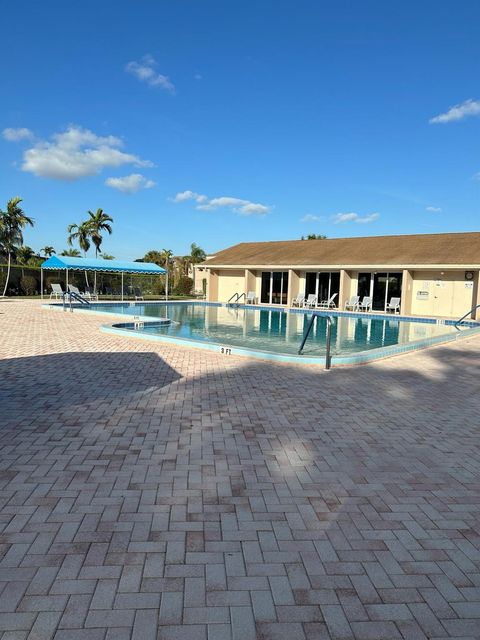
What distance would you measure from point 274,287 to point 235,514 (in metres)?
24.7

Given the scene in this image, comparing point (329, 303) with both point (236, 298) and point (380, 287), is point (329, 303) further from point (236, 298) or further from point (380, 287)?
point (236, 298)

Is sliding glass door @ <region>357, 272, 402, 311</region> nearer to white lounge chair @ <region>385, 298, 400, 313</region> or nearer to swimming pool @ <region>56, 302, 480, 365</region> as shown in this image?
white lounge chair @ <region>385, 298, 400, 313</region>

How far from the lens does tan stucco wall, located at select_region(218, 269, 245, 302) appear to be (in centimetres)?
2917

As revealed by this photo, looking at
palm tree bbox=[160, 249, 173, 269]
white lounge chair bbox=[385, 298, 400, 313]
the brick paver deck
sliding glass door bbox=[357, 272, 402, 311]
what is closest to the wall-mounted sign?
white lounge chair bbox=[385, 298, 400, 313]

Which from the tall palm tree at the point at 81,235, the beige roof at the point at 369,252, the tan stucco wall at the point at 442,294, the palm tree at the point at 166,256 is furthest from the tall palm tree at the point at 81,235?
the tan stucco wall at the point at 442,294

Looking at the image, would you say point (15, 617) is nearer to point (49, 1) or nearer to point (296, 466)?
point (296, 466)

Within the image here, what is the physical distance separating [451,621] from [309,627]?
2.25ft

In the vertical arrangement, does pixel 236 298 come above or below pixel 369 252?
below

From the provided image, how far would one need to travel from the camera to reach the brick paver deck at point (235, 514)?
6.82 feet

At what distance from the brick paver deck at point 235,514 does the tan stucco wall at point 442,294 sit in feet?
54.2

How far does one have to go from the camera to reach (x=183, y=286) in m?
36.0

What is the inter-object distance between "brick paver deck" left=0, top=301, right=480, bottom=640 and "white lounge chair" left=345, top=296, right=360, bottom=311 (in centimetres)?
1729

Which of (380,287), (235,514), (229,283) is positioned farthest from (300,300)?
(235,514)

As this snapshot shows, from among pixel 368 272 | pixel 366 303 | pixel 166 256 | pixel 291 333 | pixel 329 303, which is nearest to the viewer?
pixel 291 333
